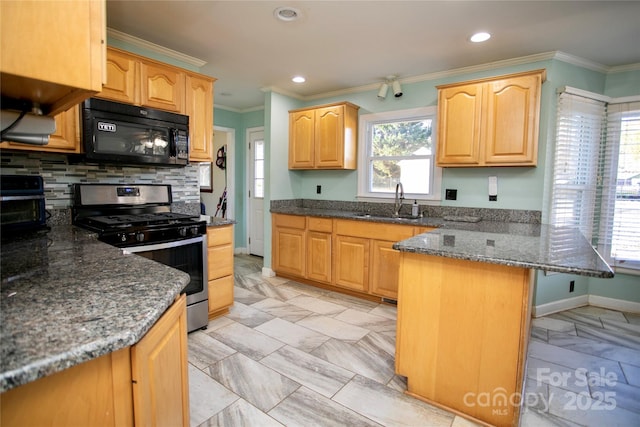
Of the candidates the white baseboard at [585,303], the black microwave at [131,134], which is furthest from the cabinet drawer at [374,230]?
the black microwave at [131,134]

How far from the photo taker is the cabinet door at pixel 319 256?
3682 millimetres

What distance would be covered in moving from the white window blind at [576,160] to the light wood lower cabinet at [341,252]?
4.44 feet

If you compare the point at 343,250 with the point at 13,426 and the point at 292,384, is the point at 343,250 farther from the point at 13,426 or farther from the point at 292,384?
the point at 13,426

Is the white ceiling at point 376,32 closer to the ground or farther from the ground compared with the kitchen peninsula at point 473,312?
farther from the ground

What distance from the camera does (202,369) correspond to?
2.12 m

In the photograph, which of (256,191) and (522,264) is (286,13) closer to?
(522,264)

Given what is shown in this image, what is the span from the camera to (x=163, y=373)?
98cm

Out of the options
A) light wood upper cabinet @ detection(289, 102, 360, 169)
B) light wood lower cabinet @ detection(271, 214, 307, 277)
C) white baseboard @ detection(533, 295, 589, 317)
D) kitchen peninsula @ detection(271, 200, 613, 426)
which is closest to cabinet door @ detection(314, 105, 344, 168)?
light wood upper cabinet @ detection(289, 102, 360, 169)

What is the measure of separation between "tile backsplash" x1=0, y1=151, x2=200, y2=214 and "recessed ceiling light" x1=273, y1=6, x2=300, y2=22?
1.59m

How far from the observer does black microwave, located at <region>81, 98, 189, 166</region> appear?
221cm

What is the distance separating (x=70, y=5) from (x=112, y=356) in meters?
0.82

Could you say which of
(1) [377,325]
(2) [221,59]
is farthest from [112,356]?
(2) [221,59]

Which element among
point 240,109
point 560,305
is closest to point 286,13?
point 240,109

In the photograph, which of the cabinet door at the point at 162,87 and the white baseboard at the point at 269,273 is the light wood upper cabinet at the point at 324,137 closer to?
the white baseboard at the point at 269,273
